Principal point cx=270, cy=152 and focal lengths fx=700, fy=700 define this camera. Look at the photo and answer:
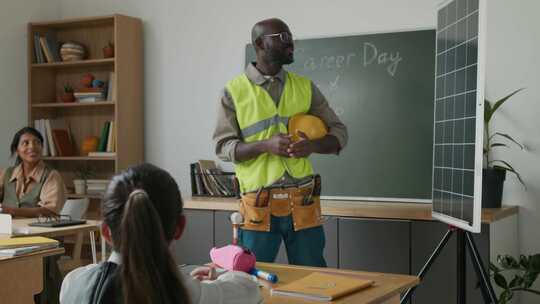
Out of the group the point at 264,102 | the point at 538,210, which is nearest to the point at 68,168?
the point at 264,102

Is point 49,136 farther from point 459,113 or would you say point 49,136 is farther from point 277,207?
point 459,113

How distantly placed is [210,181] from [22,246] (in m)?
1.95

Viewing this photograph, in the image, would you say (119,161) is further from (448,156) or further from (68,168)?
(448,156)

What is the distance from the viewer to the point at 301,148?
292 cm

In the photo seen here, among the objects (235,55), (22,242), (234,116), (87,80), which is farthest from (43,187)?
(234,116)

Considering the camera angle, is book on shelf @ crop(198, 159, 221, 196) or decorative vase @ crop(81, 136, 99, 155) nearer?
book on shelf @ crop(198, 159, 221, 196)

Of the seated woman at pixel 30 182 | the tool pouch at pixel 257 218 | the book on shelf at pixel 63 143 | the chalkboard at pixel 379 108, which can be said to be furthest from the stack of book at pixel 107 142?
the tool pouch at pixel 257 218

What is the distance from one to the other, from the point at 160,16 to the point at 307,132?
2809 mm

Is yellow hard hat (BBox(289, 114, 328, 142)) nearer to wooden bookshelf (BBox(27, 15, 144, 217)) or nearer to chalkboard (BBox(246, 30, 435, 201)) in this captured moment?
chalkboard (BBox(246, 30, 435, 201))

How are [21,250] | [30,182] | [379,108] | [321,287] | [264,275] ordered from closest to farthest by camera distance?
[321,287] → [264,275] → [21,250] → [379,108] → [30,182]

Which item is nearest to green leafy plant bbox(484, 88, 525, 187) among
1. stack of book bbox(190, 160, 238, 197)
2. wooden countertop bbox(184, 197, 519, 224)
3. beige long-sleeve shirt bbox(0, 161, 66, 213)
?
wooden countertop bbox(184, 197, 519, 224)

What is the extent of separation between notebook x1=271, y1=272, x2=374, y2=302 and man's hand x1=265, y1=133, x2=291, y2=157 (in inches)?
34.8

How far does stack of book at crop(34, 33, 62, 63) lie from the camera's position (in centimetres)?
575

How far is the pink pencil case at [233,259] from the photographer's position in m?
2.12
